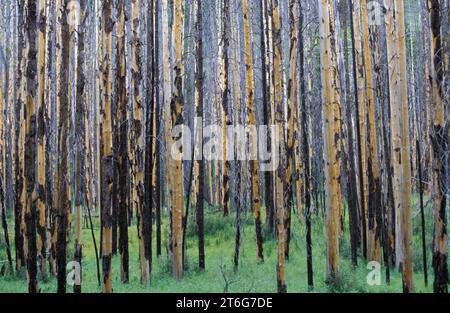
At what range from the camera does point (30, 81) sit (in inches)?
243

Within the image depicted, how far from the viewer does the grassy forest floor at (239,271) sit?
8328mm

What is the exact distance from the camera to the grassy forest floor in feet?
27.3

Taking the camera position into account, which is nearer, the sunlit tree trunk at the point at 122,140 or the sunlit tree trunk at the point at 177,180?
the sunlit tree trunk at the point at 122,140

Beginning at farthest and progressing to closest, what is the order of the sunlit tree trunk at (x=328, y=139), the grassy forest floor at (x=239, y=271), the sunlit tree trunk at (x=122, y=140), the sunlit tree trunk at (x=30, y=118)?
the sunlit tree trunk at (x=122, y=140) < the grassy forest floor at (x=239, y=271) < the sunlit tree trunk at (x=328, y=139) < the sunlit tree trunk at (x=30, y=118)

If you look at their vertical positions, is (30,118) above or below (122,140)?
above

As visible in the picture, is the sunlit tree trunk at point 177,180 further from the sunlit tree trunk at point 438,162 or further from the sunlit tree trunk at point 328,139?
the sunlit tree trunk at point 438,162

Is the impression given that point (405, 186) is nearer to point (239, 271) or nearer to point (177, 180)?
point (239, 271)

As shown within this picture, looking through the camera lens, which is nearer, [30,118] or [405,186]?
[30,118]

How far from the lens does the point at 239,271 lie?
9797 mm

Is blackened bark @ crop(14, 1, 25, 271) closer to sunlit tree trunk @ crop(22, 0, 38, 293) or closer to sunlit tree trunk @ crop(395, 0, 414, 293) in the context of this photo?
sunlit tree trunk @ crop(22, 0, 38, 293)

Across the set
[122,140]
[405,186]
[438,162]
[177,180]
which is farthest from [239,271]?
[438,162]

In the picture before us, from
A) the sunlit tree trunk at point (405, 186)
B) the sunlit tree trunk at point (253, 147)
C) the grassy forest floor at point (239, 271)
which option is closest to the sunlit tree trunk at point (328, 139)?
the grassy forest floor at point (239, 271)
